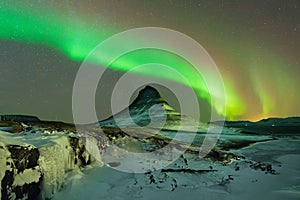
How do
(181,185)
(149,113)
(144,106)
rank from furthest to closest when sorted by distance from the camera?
(144,106) → (149,113) → (181,185)

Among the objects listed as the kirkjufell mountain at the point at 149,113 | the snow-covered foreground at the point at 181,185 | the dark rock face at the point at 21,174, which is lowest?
the snow-covered foreground at the point at 181,185

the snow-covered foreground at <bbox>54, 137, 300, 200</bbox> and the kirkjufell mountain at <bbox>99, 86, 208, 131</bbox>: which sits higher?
the kirkjufell mountain at <bbox>99, 86, 208, 131</bbox>

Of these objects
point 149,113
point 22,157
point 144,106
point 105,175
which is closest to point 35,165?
point 22,157

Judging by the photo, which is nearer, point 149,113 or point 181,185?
point 181,185

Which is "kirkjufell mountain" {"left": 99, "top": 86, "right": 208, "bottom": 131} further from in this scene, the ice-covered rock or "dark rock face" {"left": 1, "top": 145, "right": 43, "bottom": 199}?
"dark rock face" {"left": 1, "top": 145, "right": 43, "bottom": 199}

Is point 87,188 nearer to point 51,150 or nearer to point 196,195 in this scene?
point 51,150

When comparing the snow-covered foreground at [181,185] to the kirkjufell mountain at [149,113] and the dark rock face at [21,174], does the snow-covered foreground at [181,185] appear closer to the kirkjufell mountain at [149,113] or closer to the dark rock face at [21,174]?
the dark rock face at [21,174]

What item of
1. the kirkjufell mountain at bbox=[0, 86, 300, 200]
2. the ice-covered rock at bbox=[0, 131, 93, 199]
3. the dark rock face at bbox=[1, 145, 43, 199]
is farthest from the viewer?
the kirkjufell mountain at bbox=[0, 86, 300, 200]

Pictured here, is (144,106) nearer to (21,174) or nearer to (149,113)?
Answer: (149,113)

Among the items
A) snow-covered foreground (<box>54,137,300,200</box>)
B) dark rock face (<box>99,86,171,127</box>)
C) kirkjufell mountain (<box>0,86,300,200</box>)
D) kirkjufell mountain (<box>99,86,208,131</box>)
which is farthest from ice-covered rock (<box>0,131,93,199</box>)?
dark rock face (<box>99,86,171,127</box>)

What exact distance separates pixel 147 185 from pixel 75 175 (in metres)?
2.91

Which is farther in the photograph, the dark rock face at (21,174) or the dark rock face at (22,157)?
the dark rock face at (22,157)

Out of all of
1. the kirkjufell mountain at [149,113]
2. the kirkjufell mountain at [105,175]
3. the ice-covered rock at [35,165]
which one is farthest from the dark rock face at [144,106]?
the ice-covered rock at [35,165]

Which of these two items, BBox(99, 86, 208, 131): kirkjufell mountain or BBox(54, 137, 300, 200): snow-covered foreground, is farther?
BBox(99, 86, 208, 131): kirkjufell mountain
